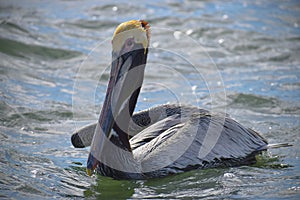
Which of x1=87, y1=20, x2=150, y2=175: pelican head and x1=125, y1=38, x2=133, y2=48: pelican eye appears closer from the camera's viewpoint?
x1=87, y1=20, x2=150, y2=175: pelican head

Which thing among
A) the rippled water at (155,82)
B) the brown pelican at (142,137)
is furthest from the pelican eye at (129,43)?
the rippled water at (155,82)

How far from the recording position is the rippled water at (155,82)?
15.2ft

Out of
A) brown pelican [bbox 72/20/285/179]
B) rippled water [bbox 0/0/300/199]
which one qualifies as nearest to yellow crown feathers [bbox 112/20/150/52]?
brown pelican [bbox 72/20/285/179]

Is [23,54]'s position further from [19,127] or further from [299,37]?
[299,37]

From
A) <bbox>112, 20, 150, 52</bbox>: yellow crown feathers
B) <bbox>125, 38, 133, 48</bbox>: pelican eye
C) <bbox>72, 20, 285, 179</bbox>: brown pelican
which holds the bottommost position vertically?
<bbox>72, 20, 285, 179</bbox>: brown pelican

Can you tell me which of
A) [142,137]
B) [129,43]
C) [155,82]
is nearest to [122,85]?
[129,43]

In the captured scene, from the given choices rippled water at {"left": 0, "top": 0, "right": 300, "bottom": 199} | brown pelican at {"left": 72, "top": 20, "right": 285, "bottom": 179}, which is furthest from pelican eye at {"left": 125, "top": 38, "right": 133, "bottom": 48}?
rippled water at {"left": 0, "top": 0, "right": 300, "bottom": 199}

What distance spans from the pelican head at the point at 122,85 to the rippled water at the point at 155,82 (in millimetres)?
386

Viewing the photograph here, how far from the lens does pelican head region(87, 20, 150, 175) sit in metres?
4.52

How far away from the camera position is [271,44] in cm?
937

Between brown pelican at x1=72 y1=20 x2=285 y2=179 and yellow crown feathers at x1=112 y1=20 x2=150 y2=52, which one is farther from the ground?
yellow crown feathers at x1=112 y1=20 x2=150 y2=52

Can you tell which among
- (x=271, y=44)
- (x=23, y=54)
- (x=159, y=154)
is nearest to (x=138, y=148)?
(x=159, y=154)

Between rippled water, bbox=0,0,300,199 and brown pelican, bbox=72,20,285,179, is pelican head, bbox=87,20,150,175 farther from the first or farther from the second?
rippled water, bbox=0,0,300,199

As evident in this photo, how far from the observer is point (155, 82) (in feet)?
26.5
